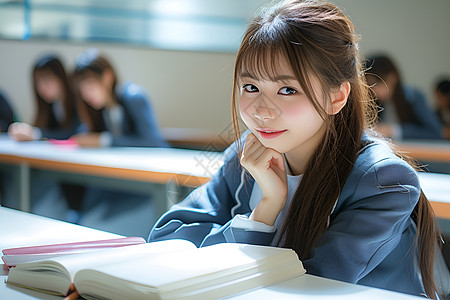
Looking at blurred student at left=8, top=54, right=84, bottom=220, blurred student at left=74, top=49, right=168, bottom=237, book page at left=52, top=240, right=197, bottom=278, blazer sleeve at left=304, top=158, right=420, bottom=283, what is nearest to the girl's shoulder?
blazer sleeve at left=304, top=158, right=420, bottom=283

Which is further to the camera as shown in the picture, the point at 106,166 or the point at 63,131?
the point at 63,131

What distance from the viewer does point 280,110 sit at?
97 cm

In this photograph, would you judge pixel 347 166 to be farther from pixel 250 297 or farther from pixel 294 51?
pixel 250 297

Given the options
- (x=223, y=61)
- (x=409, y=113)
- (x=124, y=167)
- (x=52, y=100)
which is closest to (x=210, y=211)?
(x=124, y=167)

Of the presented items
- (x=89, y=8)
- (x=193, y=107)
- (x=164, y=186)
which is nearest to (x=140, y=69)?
(x=193, y=107)

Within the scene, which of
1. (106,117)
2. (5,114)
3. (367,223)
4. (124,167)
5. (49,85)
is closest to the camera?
(367,223)

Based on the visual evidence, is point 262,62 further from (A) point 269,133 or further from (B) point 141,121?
(B) point 141,121

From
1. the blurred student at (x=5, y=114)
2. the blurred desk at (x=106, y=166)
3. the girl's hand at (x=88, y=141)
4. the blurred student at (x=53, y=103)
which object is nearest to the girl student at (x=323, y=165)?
the blurred desk at (x=106, y=166)

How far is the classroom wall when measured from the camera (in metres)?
6.38

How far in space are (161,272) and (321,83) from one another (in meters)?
0.47

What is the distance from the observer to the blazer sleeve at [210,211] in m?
1.17

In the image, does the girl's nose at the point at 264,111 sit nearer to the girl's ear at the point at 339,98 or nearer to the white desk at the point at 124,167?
the girl's ear at the point at 339,98

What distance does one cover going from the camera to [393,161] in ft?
3.27

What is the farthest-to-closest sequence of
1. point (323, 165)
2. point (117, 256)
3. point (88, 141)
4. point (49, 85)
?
point (49, 85), point (88, 141), point (323, 165), point (117, 256)
